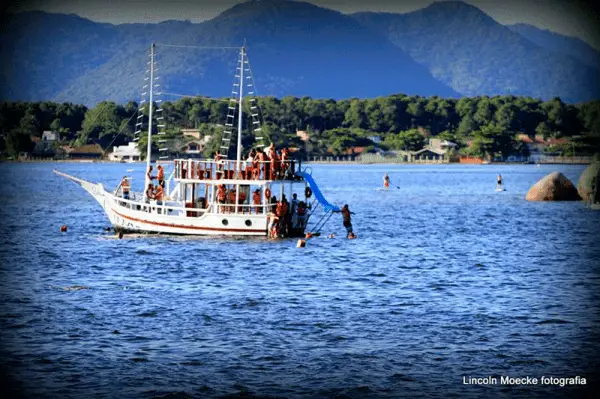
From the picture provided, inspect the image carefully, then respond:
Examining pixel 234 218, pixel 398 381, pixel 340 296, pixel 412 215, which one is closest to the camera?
pixel 398 381

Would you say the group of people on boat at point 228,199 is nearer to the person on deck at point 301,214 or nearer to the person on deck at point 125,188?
the person on deck at point 301,214

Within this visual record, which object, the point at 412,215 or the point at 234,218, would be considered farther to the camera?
the point at 412,215

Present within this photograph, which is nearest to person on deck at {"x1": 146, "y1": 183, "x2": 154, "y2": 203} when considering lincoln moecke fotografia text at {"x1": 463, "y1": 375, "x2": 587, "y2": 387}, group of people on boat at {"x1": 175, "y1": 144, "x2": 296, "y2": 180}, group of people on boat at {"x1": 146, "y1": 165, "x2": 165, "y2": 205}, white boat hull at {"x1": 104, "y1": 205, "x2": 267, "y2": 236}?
group of people on boat at {"x1": 146, "y1": 165, "x2": 165, "y2": 205}

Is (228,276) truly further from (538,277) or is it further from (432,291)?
(538,277)

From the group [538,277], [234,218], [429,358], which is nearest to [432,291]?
[538,277]

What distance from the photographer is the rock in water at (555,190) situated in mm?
109875

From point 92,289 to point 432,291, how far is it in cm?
1371

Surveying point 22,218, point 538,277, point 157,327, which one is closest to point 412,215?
point 22,218

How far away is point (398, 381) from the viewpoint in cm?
2694

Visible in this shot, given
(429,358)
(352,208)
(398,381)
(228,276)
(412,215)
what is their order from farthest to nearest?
(352,208)
(412,215)
(228,276)
(429,358)
(398,381)

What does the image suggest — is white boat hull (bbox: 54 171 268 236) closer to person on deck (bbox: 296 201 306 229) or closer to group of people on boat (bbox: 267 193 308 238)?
group of people on boat (bbox: 267 193 308 238)

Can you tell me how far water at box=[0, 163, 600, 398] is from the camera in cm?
2720

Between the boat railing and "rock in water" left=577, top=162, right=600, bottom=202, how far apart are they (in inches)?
1772

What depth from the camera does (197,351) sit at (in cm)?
2998
